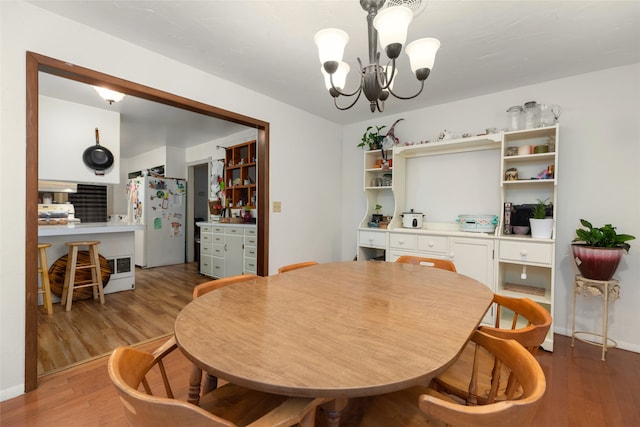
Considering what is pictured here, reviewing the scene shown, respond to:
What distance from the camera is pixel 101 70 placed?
6.30 ft

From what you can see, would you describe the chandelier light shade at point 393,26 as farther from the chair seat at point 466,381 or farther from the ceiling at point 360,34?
the chair seat at point 466,381

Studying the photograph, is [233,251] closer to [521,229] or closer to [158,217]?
[158,217]

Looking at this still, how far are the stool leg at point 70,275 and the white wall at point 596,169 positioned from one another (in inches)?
177

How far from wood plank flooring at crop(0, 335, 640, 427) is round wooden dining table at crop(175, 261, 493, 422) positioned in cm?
51

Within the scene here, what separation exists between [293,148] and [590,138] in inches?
110

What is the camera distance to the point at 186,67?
2361 millimetres

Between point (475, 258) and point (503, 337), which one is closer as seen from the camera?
point (503, 337)

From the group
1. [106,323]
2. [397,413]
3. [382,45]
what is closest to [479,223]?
[382,45]

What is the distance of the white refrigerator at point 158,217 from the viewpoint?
201 inches

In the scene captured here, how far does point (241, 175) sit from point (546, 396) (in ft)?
13.5

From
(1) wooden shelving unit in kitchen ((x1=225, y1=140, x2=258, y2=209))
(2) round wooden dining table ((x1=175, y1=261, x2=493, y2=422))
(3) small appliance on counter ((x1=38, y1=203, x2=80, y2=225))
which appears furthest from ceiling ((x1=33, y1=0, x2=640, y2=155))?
(3) small appliance on counter ((x1=38, y1=203, x2=80, y2=225))

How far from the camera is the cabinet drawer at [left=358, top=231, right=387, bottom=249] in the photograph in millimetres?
3190

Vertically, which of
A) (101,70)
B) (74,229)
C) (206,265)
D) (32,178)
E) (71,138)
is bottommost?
(206,265)

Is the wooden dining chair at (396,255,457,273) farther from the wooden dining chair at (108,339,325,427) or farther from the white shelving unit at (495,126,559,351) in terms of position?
the wooden dining chair at (108,339,325,427)
